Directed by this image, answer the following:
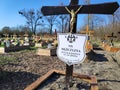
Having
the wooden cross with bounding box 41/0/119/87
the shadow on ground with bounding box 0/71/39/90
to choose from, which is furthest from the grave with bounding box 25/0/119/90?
the shadow on ground with bounding box 0/71/39/90

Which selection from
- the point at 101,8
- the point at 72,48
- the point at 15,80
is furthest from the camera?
the point at 15,80

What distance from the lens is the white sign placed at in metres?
4.47

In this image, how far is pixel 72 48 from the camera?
14.9ft

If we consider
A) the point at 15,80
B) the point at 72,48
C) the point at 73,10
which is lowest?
the point at 15,80

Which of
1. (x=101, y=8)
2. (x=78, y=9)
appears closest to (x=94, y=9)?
(x=101, y=8)

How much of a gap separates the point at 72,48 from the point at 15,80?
10.3ft

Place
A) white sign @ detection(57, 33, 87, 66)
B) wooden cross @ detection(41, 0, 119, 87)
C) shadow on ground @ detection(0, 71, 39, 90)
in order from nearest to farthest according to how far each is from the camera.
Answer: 1. white sign @ detection(57, 33, 87, 66)
2. wooden cross @ detection(41, 0, 119, 87)
3. shadow on ground @ detection(0, 71, 39, 90)

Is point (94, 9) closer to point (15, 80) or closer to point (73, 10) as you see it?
point (73, 10)

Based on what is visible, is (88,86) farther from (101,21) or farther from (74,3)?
(101,21)

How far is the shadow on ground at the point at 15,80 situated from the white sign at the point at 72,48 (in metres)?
2.27

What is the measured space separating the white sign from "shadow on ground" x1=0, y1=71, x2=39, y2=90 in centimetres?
227

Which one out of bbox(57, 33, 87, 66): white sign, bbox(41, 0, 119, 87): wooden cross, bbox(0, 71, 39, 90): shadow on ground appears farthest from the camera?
bbox(0, 71, 39, 90): shadow on ground

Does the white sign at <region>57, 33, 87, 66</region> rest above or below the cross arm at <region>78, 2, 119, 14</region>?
below

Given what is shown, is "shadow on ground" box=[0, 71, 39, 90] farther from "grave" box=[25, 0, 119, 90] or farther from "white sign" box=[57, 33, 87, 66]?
"white sign" box=[57, 33, 87, 66]
